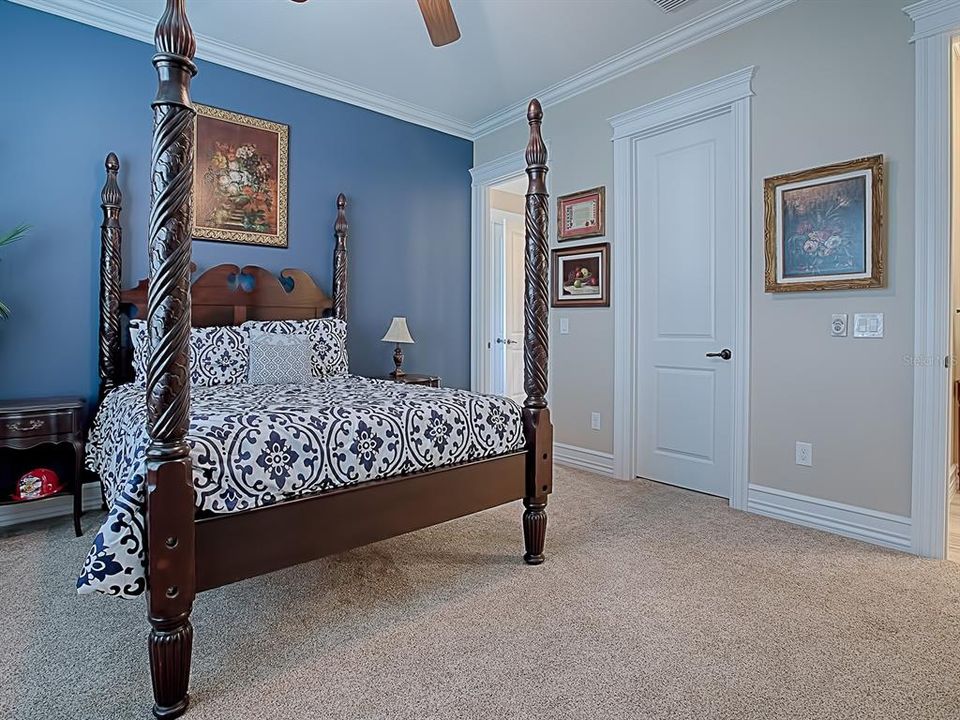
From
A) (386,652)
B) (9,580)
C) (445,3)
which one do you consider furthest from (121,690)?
(445,3)

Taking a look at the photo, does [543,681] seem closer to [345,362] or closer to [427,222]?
[345,362]

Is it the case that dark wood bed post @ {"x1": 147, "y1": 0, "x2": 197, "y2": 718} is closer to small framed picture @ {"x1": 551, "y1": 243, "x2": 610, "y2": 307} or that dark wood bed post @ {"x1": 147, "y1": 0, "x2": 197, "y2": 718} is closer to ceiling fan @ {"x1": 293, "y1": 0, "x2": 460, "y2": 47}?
ceiling fan @ {"x1": 293, "y1": 0, "x2": 460, "y2": 47}

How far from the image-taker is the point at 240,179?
145 inches

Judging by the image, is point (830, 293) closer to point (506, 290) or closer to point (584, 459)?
point (584, 459)

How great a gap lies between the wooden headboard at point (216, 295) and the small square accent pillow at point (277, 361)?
435 millimetres

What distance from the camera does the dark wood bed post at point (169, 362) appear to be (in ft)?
4.64

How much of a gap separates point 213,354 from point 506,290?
3723 mm

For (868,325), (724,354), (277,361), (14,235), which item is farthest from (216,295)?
(868,325)

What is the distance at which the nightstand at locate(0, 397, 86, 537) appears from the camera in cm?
264

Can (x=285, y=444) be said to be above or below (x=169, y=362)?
below

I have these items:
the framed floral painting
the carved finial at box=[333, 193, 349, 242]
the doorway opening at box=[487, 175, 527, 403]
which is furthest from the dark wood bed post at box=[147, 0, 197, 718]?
the doorway opening at box=[487, 175, 527, 403]

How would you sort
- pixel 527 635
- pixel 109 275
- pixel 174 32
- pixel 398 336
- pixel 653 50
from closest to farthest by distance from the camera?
1. pixel 174 32
2. pixel 527 635
3. pixel 109 275
4. pixel 653 50
5. pixel 398 336

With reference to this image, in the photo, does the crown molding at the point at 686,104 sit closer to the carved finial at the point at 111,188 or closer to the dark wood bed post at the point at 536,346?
the dark wood bed post at the point at 536,346

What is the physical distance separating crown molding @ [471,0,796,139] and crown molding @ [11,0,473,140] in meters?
0.55
